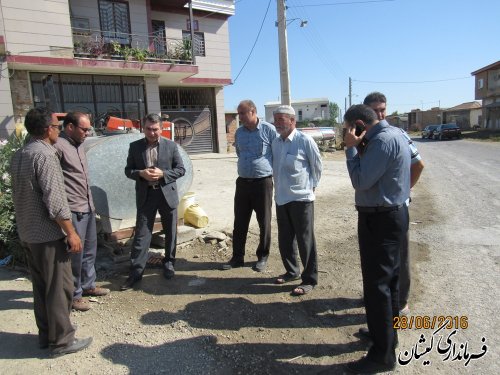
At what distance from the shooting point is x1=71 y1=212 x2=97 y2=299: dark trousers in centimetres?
351

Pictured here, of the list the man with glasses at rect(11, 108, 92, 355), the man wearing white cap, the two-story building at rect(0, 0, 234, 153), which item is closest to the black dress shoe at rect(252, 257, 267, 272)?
the man wearing white cap

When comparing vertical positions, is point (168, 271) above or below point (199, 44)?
below

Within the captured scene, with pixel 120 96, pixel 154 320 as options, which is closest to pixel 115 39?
pixel 120 96

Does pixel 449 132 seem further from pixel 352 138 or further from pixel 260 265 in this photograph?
pixel 352 138

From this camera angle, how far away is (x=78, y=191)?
11.6 feet

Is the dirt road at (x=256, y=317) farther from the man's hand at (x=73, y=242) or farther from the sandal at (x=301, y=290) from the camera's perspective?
the man's hand at (x=73, y=242)

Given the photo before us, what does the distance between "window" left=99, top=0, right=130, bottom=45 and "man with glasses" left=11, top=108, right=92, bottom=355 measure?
44.2 ft

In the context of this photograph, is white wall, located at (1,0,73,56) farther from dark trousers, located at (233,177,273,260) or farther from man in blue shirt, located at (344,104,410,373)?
man in blue shirt, located at (344,104,410,373)

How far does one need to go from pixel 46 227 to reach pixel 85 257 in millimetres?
1072

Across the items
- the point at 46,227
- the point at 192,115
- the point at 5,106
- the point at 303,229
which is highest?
the point at 5,106

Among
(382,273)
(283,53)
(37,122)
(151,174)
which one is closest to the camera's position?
(382,273)

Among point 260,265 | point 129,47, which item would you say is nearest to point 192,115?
point 129,47

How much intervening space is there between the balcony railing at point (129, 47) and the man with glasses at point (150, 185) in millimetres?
10709

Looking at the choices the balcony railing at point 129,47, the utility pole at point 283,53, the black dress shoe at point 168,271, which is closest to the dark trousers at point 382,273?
the black dress shoe at point 168,271
